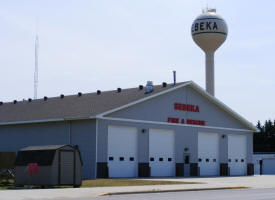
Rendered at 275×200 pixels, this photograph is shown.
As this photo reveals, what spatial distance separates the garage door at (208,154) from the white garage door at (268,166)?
19113 mm

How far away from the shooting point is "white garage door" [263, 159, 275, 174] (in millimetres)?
65312

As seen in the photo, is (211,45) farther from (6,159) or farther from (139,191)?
(139,191)

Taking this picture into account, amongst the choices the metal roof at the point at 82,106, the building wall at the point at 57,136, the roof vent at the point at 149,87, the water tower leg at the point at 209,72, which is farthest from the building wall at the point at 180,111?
the water tower leg at the point at 209,72

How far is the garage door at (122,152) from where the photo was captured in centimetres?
3903

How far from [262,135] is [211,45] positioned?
41744mm

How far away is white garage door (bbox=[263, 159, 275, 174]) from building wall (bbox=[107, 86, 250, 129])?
15507mm

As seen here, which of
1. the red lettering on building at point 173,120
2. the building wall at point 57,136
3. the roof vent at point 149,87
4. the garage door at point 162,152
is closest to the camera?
the building wall at point 57,136

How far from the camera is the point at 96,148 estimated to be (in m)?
37.9

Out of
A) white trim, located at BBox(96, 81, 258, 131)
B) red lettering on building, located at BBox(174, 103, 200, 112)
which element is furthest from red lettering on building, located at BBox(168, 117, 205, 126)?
white trim, located at BBox(96, 81, 258, 131)

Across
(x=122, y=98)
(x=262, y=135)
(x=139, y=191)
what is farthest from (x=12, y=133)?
(x=262, y=135)

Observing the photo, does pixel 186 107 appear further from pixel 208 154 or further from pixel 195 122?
pixel 208 154

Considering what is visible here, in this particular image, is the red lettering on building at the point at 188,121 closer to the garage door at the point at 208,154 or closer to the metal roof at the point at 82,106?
the garage door at the point at 208,154

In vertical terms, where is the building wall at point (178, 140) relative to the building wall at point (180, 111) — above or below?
below

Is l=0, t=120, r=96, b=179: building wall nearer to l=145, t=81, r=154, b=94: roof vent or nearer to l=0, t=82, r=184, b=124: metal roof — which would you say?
l=0, t=82, r=184, b=124: metal roof
